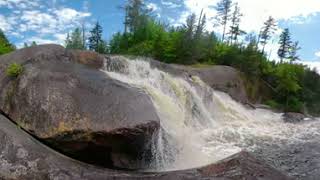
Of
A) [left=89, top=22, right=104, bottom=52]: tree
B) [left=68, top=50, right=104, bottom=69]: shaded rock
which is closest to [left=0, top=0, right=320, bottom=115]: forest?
[left=89, top=22, right=104, bottom=52]: tree

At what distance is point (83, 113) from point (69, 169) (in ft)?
4.94

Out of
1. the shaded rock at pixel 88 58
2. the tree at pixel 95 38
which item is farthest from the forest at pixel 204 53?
the shaded rock at pixel 88 58

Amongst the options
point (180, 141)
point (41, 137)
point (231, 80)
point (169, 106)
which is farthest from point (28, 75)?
point (231, 80)

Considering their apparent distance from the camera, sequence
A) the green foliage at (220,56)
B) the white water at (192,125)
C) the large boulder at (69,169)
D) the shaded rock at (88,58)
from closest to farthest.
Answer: the large boulder at (69,169) < the white water at (192,125) < the shaded rock at (88,58) < the green foliage at (220,56)

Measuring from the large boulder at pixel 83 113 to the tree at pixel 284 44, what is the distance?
50.7 metres

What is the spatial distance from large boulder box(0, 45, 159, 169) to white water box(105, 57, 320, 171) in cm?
111

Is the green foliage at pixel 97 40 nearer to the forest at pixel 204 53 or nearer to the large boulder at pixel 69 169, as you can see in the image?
the forest at pixel 204 53

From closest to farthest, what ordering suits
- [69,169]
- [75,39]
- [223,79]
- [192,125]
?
1. [69,169]
2. [192,125]
3. [223,79]
4. [75,39]

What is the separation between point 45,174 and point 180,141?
6.39 meters

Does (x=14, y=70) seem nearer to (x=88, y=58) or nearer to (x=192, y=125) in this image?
(x=88, y=58)

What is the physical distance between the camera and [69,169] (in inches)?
346

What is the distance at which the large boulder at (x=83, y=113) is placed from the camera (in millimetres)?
9438

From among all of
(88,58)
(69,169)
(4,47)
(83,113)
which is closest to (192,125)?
(88,58)

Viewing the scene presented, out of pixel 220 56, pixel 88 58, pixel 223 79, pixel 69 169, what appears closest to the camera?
pixel 69 169
